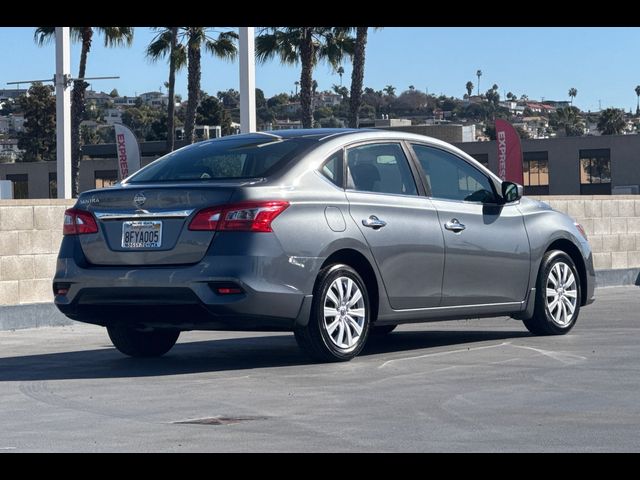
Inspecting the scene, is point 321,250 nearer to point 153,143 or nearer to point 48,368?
point 48,368

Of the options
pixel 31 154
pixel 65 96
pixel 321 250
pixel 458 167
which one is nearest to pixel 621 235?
pixel 458 167

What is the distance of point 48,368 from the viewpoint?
376 inches

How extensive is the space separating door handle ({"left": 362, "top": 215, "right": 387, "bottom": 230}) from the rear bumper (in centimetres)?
58

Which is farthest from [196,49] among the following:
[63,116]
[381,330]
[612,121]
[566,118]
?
[566,118]

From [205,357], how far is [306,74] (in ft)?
114

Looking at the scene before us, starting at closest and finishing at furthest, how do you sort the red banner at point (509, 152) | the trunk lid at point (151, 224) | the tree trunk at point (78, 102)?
the trunk lid at point (151, 224) < the red banner at point (509, 152) < the tree trunk at point (78, 102)

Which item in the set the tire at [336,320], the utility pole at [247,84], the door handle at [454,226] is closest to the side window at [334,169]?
the tire at [336,320]

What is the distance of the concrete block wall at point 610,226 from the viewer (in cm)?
1903

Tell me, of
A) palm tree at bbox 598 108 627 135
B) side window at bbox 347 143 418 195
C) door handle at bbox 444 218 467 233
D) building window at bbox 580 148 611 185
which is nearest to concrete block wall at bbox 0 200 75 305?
side window at bbox 347 143 418 195

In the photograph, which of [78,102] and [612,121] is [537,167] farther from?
[612,121]

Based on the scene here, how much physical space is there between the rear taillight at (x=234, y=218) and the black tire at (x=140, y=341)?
1.60m

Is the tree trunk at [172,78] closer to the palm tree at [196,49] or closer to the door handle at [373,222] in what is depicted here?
the palm tree at [196,49]
